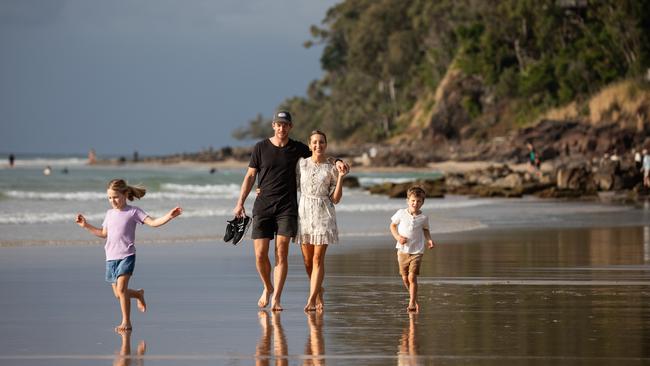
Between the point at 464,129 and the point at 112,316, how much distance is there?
255ft

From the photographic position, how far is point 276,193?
34.0 feet

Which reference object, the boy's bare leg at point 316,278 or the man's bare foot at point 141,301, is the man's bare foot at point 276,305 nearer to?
the boy's bare leg at point 316,278

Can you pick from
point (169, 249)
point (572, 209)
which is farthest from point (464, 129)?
point (169, 249)

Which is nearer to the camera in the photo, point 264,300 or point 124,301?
point 124,301

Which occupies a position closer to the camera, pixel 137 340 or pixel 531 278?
pixel 137 340

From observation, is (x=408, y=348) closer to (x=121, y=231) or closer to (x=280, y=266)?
(x=121, y=231)

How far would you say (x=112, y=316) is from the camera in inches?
380

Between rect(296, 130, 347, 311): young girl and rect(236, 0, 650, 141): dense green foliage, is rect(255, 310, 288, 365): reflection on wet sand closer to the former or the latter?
rect(296, 130, 347, 311): young girl

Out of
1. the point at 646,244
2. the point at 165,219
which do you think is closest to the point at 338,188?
the point at 165,219

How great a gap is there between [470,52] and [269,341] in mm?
78348

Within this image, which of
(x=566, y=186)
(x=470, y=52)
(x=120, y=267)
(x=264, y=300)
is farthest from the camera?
(x=470, y=52)

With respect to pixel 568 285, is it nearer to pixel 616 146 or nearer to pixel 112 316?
pixel 112 316

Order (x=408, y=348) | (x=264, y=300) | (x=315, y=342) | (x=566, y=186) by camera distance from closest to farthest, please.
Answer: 1. (x=408, y=348)
2. (x=315, y=342)
3. (x=264, y=300)
4. (x=566, y=186)

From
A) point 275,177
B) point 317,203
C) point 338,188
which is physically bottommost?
point 317,203
